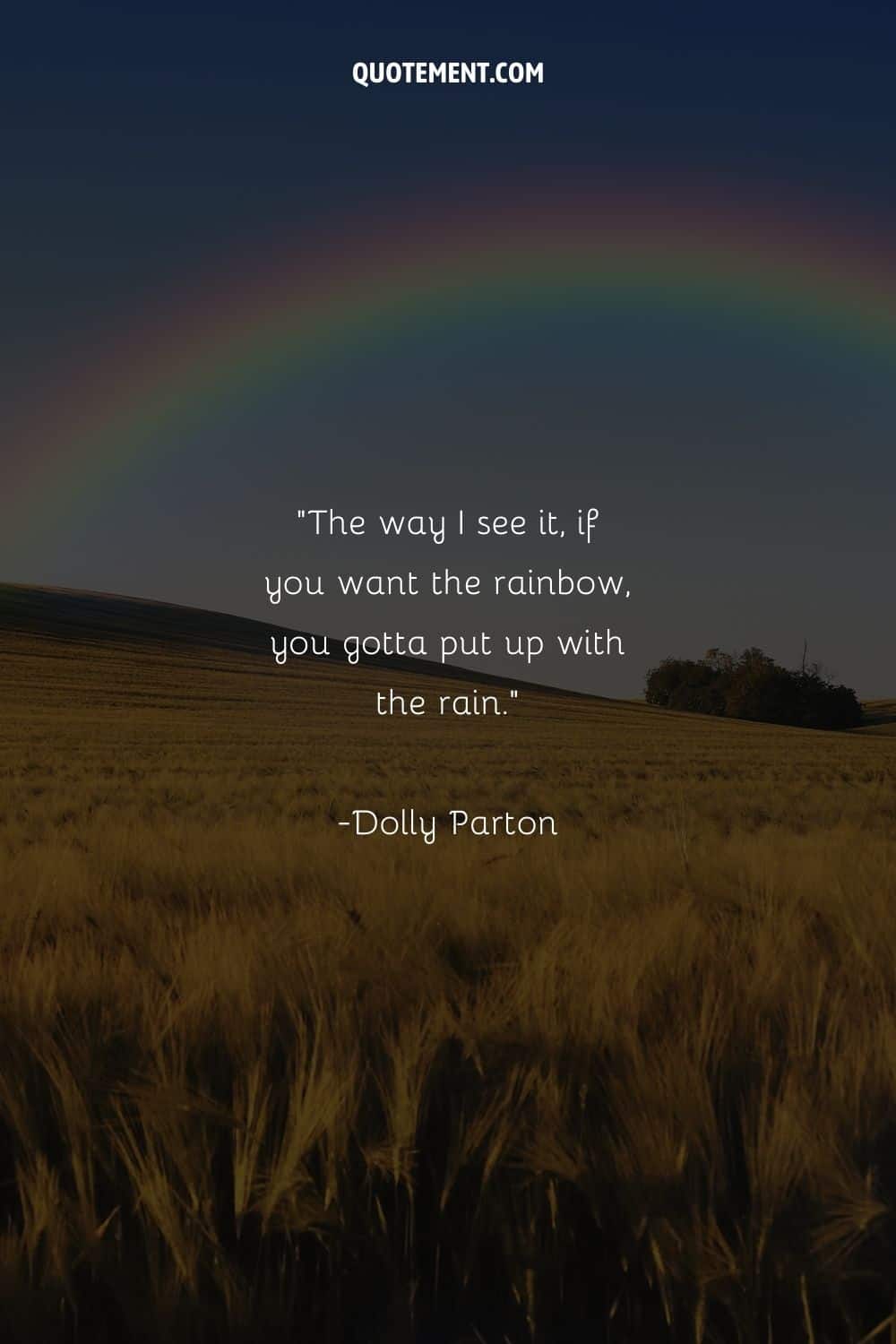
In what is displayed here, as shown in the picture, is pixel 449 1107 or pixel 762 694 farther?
pixel 762 694

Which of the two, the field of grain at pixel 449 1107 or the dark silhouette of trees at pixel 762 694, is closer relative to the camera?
the field of grain at pixel 449 1107

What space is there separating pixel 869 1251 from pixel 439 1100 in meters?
0.80

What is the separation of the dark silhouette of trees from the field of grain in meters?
75.0

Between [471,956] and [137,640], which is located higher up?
[137,640]

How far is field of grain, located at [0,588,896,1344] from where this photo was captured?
54.8 inches

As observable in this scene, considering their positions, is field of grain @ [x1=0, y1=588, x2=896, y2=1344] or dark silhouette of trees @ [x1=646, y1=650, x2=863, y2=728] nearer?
field of grain @ [x1=0, y1=588, x2=896, y2=1344]

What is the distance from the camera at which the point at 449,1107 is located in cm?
191

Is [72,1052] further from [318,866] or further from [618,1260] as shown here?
[318,866]

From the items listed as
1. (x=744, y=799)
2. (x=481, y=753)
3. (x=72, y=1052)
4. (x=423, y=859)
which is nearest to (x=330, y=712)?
(x=481, y=753)

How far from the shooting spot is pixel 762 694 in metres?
77.4

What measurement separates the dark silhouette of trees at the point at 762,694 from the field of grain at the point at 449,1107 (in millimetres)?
74954

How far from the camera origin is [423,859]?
4.59m

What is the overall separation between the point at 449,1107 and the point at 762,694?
7976 centimetres

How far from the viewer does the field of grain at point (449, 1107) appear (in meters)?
1.39
